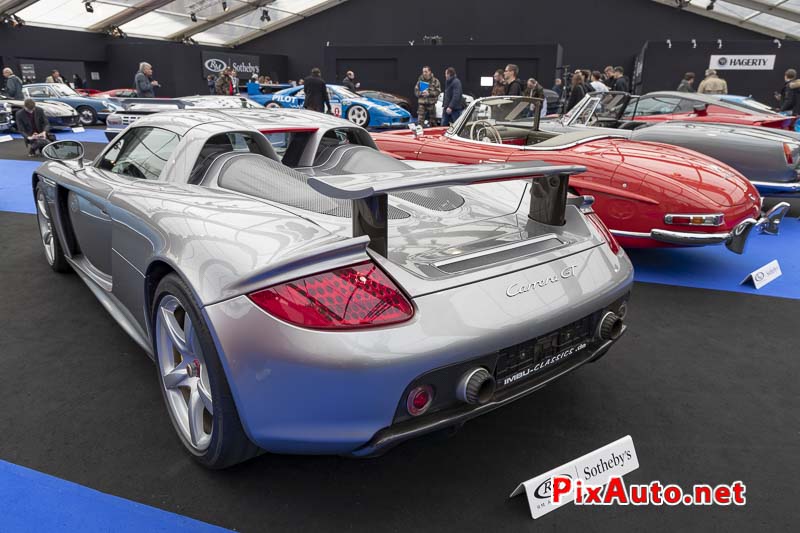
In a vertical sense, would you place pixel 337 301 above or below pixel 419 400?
Answer: above

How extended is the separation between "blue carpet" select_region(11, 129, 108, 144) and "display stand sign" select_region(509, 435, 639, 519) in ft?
41.1

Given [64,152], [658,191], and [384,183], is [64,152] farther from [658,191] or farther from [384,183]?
[658,191]

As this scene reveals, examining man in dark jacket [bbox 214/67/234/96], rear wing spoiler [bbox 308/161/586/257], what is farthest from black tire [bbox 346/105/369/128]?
rear wing spoiler [bbox 308/161/586/257]

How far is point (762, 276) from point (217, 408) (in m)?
3.87

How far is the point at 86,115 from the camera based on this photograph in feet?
48.5

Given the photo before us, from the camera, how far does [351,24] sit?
27625mm

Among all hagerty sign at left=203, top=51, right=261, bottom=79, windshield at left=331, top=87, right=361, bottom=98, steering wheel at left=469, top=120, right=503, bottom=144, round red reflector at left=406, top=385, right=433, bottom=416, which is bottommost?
round red reflector at left=406, top=385, right=433, bottom=416

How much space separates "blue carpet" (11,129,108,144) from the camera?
39.6 feet

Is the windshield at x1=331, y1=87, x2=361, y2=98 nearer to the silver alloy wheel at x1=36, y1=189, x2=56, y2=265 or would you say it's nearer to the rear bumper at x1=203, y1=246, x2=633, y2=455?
the silver alloy wheel at x1=36, y1=189, x2=56, y2=265

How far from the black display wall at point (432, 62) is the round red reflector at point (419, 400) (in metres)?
20.2

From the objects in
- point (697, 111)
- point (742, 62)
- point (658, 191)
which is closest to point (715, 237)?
point (658, 191)

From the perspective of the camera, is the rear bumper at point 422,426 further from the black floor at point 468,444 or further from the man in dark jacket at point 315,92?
the man in dark jacket at point 315,92

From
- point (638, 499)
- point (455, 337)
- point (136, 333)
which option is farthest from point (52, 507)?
point (638, 499)

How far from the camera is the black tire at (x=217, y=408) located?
1.58m
